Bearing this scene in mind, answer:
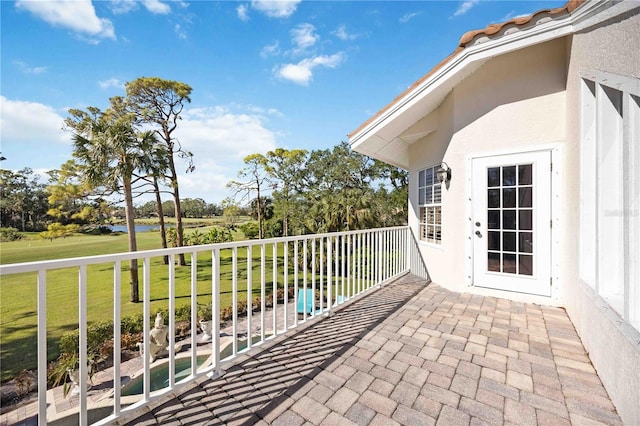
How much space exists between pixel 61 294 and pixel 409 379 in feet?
57.0

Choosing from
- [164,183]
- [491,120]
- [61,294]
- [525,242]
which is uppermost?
[164,183]

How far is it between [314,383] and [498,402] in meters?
1.29

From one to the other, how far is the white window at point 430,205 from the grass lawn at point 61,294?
4.31 m

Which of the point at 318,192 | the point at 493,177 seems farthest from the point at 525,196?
the point at 318,192

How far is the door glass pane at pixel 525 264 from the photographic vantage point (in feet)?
12.7

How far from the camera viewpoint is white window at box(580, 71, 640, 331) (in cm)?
155

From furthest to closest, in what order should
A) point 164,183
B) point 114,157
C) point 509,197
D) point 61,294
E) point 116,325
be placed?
point 164,183
point 61,294
point 114,157
point 509,197
point 116,325

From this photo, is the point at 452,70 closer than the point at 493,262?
Yes

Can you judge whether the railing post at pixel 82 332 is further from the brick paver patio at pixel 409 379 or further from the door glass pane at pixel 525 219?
the door glass pane at pixel 525 219

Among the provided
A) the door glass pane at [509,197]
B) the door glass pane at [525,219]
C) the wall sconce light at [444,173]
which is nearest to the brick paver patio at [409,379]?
the door glass pane at [525,219]

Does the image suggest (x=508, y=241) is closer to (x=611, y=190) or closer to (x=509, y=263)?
(x=509, y=263)

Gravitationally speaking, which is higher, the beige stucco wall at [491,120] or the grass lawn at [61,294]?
the beige stucco wall at [491,120]

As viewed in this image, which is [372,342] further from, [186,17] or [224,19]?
[186,17]

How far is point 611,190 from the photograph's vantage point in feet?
7.05
